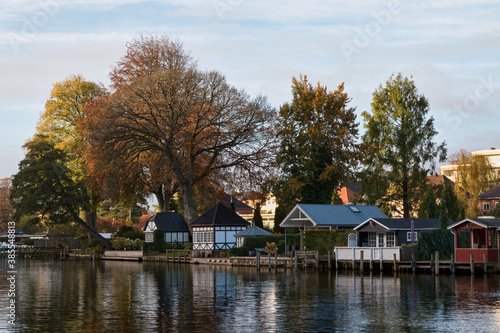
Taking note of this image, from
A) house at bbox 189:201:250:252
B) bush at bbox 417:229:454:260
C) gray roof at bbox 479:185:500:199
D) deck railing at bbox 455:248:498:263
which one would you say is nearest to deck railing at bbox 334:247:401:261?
bush at bbox 417:229:454:260

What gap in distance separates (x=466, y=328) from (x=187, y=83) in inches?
1965

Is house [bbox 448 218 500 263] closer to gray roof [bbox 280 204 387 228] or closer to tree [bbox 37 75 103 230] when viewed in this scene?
gray roof [bbox 280 204 387 228]

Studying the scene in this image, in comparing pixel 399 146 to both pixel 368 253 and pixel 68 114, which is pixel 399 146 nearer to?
pixel 368 253

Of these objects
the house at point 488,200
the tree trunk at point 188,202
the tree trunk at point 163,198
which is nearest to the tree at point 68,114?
the tree trunk at point 163,198

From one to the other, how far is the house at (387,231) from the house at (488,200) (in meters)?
46.4

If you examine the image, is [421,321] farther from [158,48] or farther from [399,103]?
[158,48]

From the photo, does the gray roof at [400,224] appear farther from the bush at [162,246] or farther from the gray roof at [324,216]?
the bush at [162,246]

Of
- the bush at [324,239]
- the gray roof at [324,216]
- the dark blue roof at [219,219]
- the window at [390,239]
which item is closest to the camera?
the window at [390,239]

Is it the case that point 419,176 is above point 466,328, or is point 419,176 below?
above

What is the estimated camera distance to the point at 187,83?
236ft

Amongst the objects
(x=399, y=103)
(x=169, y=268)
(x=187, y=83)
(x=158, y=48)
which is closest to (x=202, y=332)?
(x=169, y=268)

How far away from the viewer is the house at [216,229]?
7519 centimetres

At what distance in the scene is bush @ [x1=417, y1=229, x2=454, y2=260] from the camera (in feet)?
167

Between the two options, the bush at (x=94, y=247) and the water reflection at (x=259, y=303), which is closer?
the water reflection at (x=259, y=303)
